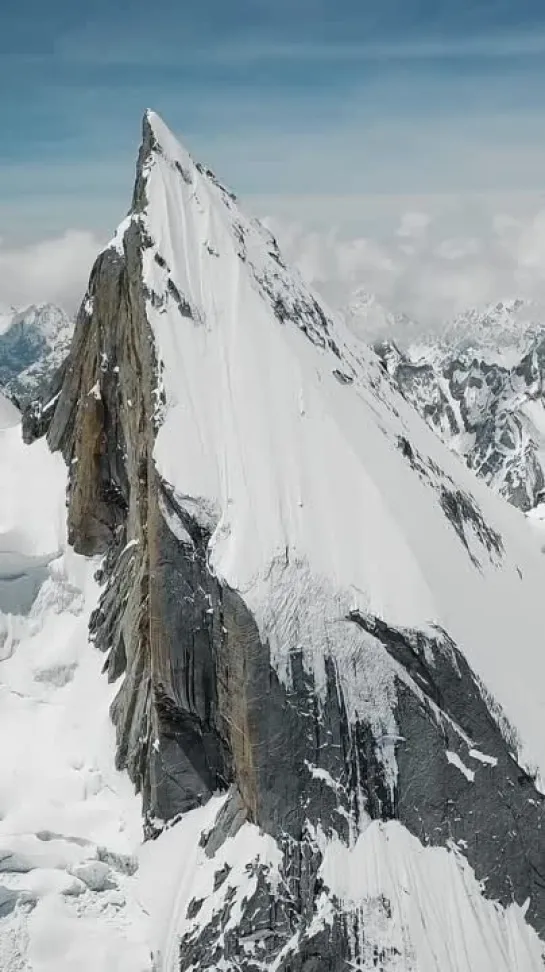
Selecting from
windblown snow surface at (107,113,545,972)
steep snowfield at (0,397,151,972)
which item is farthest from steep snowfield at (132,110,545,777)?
steep snowfield at (0,397,151,972)

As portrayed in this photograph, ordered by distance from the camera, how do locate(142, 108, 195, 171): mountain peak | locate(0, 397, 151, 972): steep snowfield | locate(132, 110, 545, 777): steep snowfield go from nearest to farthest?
1. locate(0, 397, 151, 972): steep snowfield
2. locate(132, 110, 545, 777): steep snowfield
3. locate(142, 108, 195, 171): mountain peak

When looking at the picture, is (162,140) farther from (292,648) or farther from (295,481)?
(292,648)

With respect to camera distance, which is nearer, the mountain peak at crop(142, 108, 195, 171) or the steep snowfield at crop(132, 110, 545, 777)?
the steep snowfield at crop(132, 110, 545, 777)

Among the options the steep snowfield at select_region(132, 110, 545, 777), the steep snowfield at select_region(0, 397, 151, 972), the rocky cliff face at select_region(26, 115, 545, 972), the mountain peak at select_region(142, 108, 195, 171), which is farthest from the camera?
the mountain peak at select_region(142, 108, 195, 171)

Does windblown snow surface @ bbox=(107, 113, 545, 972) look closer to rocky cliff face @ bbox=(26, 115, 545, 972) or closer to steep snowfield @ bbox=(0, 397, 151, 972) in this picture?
rocky cliff face @ bbox=(26, 115, 545, 972)

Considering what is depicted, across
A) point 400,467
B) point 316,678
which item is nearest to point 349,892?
point 316,678

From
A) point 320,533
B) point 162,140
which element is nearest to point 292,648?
point 320,533
